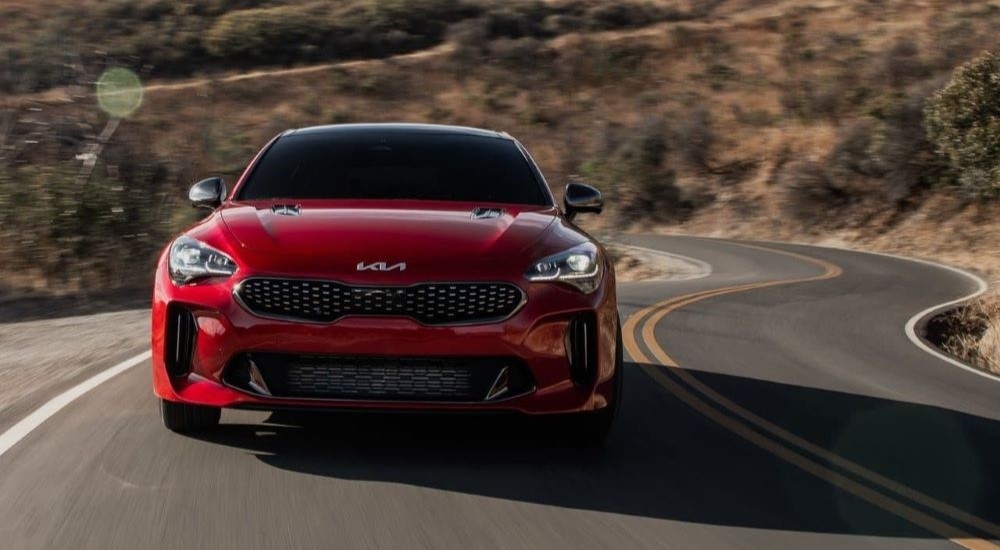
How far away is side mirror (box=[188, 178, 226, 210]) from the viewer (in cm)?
741

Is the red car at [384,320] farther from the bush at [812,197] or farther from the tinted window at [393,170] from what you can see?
the bush at [812,197]

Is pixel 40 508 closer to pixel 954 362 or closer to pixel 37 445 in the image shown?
pixel 37 445

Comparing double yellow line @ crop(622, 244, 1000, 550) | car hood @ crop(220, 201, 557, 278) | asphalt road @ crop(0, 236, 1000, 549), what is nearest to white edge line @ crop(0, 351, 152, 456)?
asphalt road @ crop(0, 236, 1000, 549)

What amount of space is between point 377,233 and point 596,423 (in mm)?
1361

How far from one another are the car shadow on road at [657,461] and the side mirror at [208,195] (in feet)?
3.95

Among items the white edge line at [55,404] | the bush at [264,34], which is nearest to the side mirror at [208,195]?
the white edge line at [55,404]

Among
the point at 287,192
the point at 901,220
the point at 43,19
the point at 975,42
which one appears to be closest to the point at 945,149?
the point at 901,220

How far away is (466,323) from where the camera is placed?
595 centimetres

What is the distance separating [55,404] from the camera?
768cm

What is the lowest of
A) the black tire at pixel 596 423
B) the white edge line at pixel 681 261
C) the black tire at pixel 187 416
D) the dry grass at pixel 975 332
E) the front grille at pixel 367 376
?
the white edge line at pixel 681 261

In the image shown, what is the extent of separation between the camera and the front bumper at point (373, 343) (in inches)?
232

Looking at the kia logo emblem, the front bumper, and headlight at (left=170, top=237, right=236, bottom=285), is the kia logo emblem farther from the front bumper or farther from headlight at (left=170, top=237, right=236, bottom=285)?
headlight at (left=170, top=237, right=236, bottom=285)

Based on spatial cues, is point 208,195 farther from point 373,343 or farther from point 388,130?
point 373,343

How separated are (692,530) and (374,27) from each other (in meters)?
59.9
